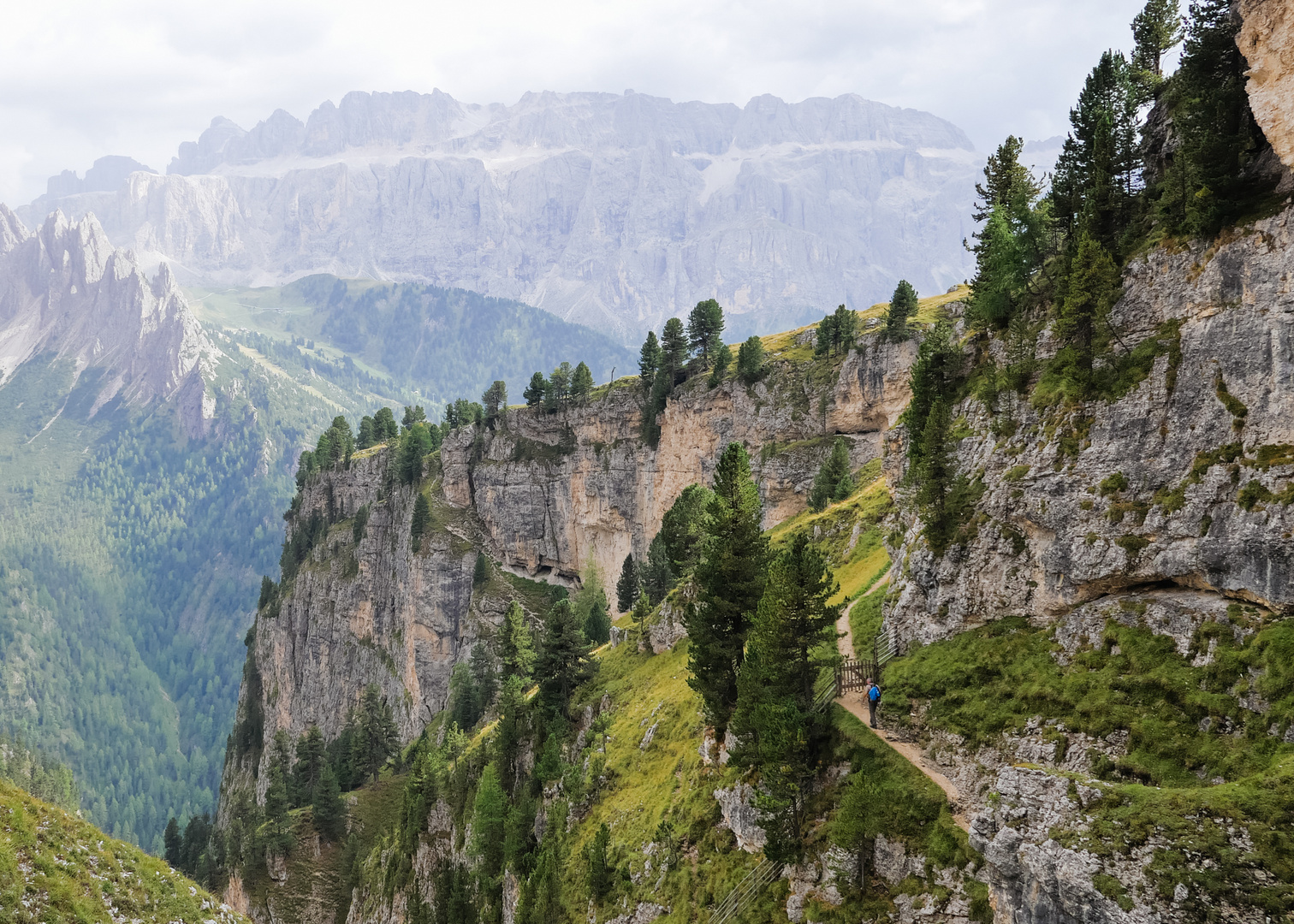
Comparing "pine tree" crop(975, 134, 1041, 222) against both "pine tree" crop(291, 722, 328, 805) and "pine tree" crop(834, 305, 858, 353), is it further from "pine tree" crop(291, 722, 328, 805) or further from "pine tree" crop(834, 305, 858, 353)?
"pine tree" crop(291, 722, 328, 805)

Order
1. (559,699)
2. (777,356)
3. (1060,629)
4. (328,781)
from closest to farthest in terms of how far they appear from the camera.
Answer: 1. (1060,629)
2. (559,699)
3. (328,781)
4. (777,356)

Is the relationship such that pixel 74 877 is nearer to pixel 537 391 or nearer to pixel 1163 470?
pixel 1163 470

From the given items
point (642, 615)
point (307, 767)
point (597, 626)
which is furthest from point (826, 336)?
point (307, 767)

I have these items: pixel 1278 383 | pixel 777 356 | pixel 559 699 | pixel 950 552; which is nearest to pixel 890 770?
pixel 950 552

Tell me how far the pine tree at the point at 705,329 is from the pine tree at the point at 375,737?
77920mm

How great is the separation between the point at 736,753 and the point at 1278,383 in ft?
95.3

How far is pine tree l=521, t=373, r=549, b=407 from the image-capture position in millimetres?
156875

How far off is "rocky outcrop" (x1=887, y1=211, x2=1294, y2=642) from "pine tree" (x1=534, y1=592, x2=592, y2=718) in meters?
39.7

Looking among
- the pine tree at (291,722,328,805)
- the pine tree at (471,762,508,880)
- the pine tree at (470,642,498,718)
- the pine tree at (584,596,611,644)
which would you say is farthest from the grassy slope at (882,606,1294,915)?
the pine tree at (291,722,328,805)

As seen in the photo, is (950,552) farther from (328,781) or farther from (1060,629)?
(328,781)

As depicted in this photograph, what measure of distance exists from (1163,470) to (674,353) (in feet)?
349

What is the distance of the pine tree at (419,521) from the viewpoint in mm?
159250

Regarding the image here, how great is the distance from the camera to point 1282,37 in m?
32.6

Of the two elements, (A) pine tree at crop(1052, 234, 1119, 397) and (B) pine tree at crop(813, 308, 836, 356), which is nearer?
(A) pine tree at crop(1052, 234, 1119, 397)
